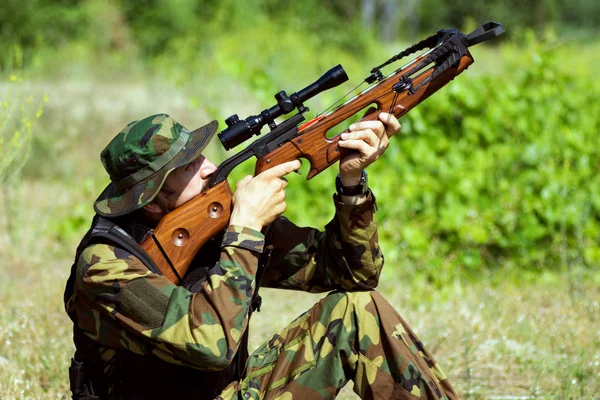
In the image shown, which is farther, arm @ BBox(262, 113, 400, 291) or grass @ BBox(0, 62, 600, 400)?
grass @ BBox(0, 62, 600, 400)

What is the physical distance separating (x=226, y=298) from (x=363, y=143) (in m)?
0.86

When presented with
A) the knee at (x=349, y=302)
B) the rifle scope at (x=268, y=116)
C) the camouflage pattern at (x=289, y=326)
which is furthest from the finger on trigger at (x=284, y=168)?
the knee at (x=349, y=302)

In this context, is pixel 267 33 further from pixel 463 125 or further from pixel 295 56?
pixel 463 125

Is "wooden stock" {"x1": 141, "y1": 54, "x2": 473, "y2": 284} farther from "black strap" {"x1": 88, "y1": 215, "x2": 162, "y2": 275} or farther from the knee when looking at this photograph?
the knee

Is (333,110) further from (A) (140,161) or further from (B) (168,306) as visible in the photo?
(B) (168,306)

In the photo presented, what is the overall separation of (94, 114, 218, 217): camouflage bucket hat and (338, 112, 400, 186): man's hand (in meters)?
0.60

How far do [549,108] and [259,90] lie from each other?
111 inches

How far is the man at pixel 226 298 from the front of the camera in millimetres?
2346

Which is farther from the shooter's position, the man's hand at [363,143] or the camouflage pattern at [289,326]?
the man's hand at [363,143]

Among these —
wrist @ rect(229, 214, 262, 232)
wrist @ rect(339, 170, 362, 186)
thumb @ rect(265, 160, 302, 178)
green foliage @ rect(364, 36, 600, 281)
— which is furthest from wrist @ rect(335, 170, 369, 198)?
green foliage @ rect(364, 36, 600, 281)

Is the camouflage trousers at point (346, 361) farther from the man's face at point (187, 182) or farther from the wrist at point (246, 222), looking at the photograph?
the man's face at point (187, 182)

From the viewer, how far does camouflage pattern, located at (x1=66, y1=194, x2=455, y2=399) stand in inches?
91.8

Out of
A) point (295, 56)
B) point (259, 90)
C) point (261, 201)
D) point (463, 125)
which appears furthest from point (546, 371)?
point (295, 56)

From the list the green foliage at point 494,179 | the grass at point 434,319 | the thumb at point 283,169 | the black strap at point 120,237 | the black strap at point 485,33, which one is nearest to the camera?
the black strap at point 120,237
